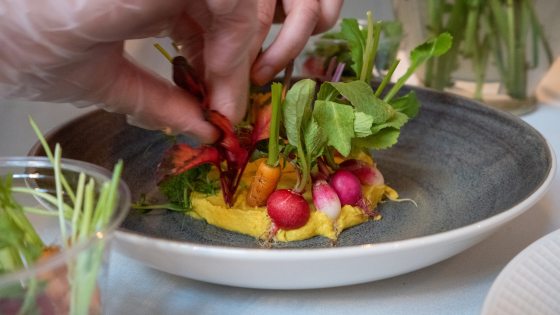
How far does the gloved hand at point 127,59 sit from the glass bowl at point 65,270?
8cm

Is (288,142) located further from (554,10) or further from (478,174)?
(554,10)

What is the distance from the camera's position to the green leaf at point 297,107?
1.84 ft

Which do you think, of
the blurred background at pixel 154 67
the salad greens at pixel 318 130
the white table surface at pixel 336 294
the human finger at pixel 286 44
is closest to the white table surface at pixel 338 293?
the white table surface at pixel 336 294

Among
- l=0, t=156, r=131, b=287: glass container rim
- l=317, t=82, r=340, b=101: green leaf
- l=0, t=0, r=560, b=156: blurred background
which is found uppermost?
l=0, t=156, r=131, b=287: glass container rim

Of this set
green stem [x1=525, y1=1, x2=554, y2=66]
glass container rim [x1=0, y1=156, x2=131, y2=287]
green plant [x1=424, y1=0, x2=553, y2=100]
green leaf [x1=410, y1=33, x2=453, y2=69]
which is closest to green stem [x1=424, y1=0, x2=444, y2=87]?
green plant [x1=424, y1=0, x2=553, y2=100]

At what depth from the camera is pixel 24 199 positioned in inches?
17.8

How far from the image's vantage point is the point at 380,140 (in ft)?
2.01

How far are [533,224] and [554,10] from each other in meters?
0.37

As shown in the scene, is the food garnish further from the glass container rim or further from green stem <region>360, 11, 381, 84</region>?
the glass container rim

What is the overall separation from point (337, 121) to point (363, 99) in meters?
0.03

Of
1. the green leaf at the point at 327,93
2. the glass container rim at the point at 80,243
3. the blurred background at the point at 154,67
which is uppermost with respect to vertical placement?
the glass container rim at the point at 80,243

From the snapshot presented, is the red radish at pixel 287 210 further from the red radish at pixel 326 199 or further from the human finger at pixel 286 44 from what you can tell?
the human finger at pixel 286 44

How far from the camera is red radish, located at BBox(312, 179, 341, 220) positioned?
592 millimetres

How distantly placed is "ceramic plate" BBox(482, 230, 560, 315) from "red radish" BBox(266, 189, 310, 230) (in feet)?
0.62
